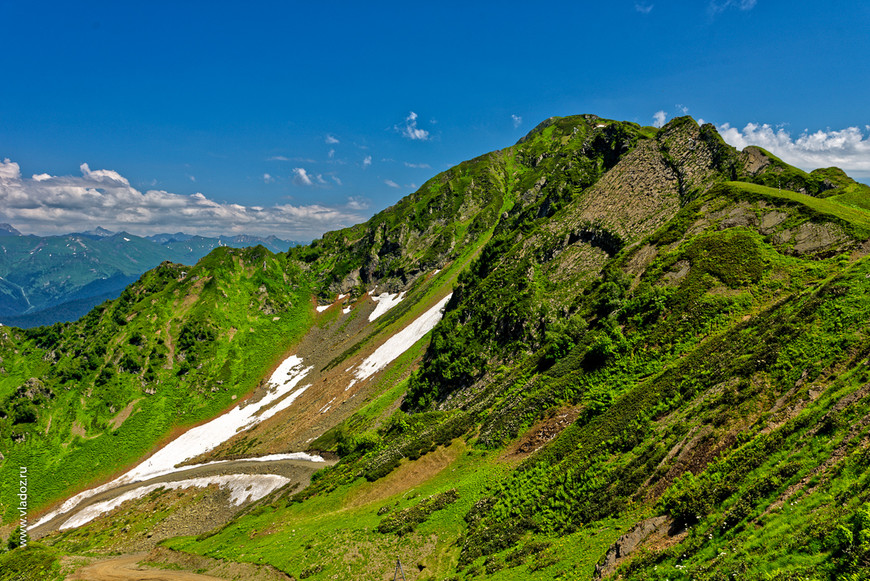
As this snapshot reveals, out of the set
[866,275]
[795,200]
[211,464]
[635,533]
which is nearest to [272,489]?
[211,464]

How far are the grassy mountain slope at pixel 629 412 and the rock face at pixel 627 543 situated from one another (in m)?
0.08

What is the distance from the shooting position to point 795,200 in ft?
124

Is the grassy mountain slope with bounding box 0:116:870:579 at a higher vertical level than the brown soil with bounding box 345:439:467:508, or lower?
higher

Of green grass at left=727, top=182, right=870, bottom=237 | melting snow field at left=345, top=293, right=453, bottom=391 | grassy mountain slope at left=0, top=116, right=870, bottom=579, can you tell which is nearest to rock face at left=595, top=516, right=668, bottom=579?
grassy mountain slope at left=0, top=116, right=870, bottom=579

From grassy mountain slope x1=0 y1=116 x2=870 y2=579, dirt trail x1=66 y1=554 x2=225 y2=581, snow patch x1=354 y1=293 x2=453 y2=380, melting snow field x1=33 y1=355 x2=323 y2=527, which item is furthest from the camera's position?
snow patch x1=354 y1=293 x2=453 y2=380

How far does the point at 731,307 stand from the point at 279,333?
12250cm

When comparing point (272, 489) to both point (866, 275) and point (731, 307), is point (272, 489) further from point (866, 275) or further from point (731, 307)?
point (866, 275)

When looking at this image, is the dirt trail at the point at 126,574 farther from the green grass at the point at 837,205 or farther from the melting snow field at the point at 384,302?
the melting snow field at the point at 384,302

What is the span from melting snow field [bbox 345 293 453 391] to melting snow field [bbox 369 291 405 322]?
2965cm

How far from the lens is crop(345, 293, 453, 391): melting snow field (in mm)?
88625

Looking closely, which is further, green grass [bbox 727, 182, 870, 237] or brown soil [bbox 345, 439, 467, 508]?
brown soil [bbox 345, 439, 467, 508]

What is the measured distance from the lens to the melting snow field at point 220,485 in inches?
2181

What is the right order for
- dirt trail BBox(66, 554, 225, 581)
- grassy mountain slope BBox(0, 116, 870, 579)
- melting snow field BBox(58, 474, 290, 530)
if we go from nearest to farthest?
grassy mountain slope BBox(0, 116, 870, 579) < dirt trail BBox(66, 554, 225, 581) < melting snow field BBox(58, 474, 290, 530)

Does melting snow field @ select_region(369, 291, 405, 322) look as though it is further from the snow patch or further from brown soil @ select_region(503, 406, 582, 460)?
brown soil @ select_region(503, 406, 582, 460)
